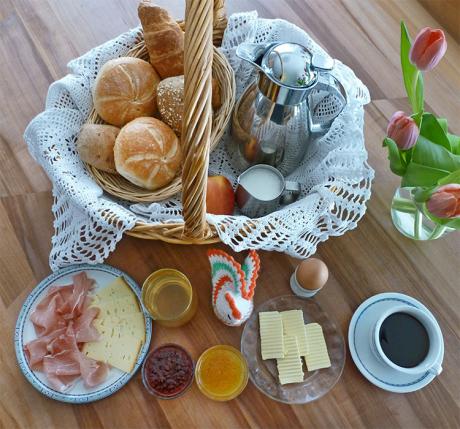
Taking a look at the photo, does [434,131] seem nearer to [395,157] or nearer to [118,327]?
[395,157]

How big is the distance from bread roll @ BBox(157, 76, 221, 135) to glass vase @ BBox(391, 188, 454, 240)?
36cm

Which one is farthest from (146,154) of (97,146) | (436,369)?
(436,369)

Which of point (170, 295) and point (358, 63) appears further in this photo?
point (358, 63)

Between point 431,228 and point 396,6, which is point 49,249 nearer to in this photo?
point 431,228

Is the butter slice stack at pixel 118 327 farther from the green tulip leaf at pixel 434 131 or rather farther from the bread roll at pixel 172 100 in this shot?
the green tulip leaf at pixel 434 131

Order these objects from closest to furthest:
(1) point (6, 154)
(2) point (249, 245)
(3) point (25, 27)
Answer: (2) point (249, 245), (1) point (6, 154), (3) point (25, 27)

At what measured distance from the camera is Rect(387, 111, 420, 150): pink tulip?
0.47 m

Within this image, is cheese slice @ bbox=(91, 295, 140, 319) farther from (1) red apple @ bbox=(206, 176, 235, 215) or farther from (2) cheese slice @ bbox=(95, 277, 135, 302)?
(1) red apple @ bbox=(206, 176, 235, 215)

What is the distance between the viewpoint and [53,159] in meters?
0.68

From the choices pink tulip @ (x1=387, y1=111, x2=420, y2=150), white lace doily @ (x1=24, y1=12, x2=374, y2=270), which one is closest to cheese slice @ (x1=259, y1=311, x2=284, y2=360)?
white lace doily @ (x1=24, y1=12, x2=374, y2=270)

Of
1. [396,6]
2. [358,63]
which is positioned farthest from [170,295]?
[396,6]

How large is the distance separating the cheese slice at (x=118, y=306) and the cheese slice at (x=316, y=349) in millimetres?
259

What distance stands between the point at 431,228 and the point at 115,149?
0.52m

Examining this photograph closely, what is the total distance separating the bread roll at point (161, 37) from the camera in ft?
2.37
